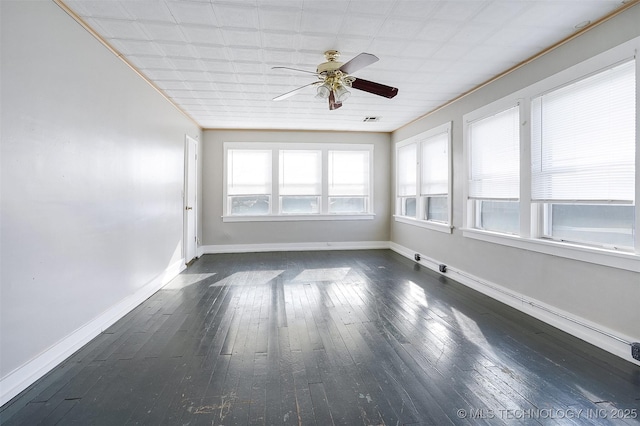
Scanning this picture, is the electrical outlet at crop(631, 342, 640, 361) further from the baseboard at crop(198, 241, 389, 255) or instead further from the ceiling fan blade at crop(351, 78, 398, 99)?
the baseboard at crop(198, 241, 389, 255)

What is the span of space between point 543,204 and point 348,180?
4.11 m

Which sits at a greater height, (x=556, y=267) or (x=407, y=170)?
(x=407, y=170)

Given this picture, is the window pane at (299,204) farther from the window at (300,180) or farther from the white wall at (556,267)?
the white wall at (556,267)

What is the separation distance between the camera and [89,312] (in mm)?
2574

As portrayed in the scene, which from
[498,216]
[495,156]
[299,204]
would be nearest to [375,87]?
[495,156]

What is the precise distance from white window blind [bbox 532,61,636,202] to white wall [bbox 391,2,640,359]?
0.86 feet

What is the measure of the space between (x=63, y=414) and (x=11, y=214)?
3.91 ft

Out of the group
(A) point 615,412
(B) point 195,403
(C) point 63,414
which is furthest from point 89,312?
(A) point 615,412

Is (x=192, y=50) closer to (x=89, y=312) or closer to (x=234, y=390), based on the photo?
(x=89, y=312)

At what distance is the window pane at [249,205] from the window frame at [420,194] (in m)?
2.83

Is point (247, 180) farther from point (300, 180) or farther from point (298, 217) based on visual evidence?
point (298, 217)

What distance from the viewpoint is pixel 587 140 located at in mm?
2592

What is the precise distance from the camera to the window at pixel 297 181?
6.46m

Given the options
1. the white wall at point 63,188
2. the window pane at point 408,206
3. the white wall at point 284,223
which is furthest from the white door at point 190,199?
the window pane at point 408,206
